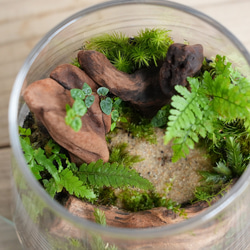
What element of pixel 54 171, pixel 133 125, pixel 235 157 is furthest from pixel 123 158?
pixel 235 157

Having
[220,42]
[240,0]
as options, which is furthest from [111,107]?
[240,0]

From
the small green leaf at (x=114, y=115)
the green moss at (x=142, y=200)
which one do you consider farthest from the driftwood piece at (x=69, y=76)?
the green moss at (x=142, y=200)

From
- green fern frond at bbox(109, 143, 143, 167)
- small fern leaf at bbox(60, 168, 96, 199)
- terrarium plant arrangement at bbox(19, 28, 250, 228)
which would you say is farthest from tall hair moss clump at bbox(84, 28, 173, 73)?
small fern leaf at bbox(60, 168, 96, 199)

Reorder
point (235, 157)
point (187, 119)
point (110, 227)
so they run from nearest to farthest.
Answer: point (110, 227), point (187, 119), point (235, 157)

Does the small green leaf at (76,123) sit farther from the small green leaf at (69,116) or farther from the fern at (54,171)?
the fern at (54,171)

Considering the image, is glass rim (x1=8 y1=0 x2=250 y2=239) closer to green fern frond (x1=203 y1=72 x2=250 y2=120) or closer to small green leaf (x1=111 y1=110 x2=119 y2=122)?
green fern frond (x1=203 y1=72 x2=250 y2=120)

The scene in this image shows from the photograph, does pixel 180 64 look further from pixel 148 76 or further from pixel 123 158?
pixel 123 158

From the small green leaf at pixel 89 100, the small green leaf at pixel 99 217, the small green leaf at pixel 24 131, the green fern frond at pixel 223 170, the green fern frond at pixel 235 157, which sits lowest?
the small green leaf at pixel 99 217
